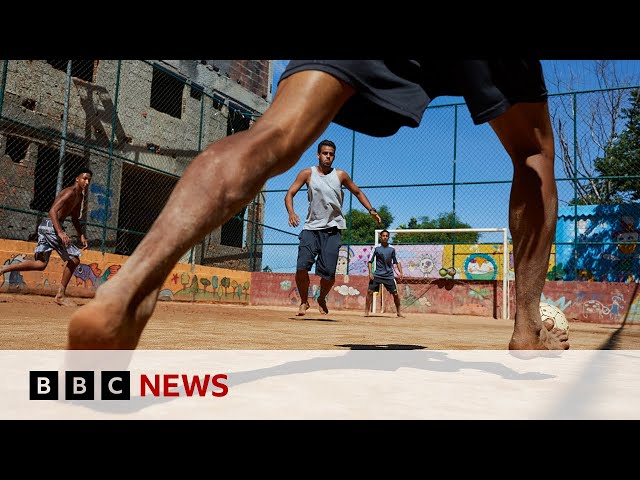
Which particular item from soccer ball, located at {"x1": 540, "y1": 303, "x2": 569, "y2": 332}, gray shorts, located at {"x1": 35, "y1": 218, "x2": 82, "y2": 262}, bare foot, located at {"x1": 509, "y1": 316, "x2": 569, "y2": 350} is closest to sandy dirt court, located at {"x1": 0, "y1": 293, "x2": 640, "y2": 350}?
soccer ball, located at {"x1": 540, "y1": 303, "x2": 569, "y2": 332}

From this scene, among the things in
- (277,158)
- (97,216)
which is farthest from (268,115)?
(97,216)

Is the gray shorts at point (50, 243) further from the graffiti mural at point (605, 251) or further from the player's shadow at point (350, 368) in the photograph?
the graffiti mural at point (605, 251)

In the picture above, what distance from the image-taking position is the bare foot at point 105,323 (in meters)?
0.89

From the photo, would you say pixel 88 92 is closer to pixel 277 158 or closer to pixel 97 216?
pixel 97 216

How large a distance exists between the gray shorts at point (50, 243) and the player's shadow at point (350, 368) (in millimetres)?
6671

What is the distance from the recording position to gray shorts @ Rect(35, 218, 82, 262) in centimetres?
782

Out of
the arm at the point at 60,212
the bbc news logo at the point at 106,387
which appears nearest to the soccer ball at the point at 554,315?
the bbc news logo at the point at 106,387

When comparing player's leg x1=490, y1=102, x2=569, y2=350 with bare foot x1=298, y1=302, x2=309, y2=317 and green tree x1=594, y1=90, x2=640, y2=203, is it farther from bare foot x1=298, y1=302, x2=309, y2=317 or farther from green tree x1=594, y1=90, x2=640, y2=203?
green tree x1=594, y1=90, x2=640, y2=203

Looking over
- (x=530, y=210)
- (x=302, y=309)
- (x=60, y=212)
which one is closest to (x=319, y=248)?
(x=302, y=309)

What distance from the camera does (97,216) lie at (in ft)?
49.2

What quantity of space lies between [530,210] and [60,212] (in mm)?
7098

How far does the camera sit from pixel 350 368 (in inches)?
62.4

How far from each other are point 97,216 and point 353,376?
14860 mm
